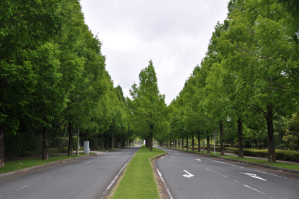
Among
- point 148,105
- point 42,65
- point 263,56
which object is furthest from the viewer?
point 148,105

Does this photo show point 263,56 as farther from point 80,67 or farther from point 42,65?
point 42,65

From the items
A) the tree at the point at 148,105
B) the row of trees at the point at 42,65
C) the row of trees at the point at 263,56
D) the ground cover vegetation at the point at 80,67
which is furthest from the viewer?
the tree at the point at 148,105

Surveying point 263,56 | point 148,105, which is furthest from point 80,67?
point 148,105

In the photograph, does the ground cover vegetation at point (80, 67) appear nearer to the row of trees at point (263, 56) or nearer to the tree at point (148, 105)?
the row of trees at point (263, 56)

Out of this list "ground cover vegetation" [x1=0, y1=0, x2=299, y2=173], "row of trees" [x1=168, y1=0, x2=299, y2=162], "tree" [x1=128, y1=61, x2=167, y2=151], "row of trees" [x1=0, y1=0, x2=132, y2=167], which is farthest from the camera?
"tree" [x1=128, y1=61, x2=167, y2=151]

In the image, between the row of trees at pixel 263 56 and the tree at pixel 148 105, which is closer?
the row of trees at pixel 263 56

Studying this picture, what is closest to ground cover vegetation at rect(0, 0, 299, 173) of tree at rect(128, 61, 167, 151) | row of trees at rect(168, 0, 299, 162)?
row of trees at rect(168, 0, 299, 162)

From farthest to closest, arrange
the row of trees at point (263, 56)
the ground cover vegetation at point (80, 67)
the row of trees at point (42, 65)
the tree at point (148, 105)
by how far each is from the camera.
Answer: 1. the tree at point (148, 105)
2. the row of trees at point (263, 56)
3. the ground cover vegetation at point (80, 67)
4. the row of trees at point (42, 65)

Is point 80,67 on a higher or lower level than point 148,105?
higher

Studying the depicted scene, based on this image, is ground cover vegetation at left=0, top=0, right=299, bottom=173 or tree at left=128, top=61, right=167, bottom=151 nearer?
ground cover vegetation at left=0, top=0, right=299, bottom=173

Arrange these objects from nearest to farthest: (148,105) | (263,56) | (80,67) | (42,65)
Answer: (42,65)
(263,56)
(80,67)
(148,105)

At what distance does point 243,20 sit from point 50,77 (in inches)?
524

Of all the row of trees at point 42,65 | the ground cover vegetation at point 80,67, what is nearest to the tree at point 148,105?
the ground cover vegetation at point 80,67

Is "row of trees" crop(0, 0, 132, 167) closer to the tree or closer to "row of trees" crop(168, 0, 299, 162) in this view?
"row of trees" crop(168, 0, 299, 162)
